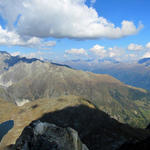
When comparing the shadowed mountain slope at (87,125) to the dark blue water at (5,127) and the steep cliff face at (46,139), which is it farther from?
the steep cliff face at (46,139)

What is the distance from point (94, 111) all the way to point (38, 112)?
214 ft

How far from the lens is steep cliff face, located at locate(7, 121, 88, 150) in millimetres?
27491

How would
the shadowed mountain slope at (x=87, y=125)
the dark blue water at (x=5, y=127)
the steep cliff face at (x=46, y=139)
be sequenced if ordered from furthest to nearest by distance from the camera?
the dark blue water at (x=5, y=127), the shadowed mountain slope at (x=87, y=125), the steep cliff face at (x=46, y=139)

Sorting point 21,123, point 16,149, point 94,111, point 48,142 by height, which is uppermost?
point 48,142

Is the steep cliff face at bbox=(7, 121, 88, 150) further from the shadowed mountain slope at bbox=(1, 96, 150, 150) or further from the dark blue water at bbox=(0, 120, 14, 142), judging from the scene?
the dark blue water at bbox=(0, 120, 14, 142)

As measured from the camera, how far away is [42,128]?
99.1 feet

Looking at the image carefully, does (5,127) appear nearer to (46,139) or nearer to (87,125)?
(87,125)

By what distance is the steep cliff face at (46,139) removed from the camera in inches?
1082

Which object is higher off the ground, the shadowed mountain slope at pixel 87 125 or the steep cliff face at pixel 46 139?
the steep cliff face at pixel 46 139

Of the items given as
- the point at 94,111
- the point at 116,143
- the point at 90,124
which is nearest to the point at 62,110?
the point at 94,111

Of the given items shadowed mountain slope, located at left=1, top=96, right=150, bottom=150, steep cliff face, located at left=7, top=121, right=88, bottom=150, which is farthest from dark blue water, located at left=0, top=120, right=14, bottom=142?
steep cliff face, located at left=7, top=121, right=88, bottom=150

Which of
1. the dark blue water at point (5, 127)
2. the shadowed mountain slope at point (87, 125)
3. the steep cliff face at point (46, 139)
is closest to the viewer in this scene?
the steep cliff face at point (46, 139)

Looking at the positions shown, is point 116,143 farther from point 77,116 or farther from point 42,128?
point 42,128

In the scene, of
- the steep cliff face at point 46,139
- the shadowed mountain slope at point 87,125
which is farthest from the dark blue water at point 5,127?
the steep cliff face at point 46,139
